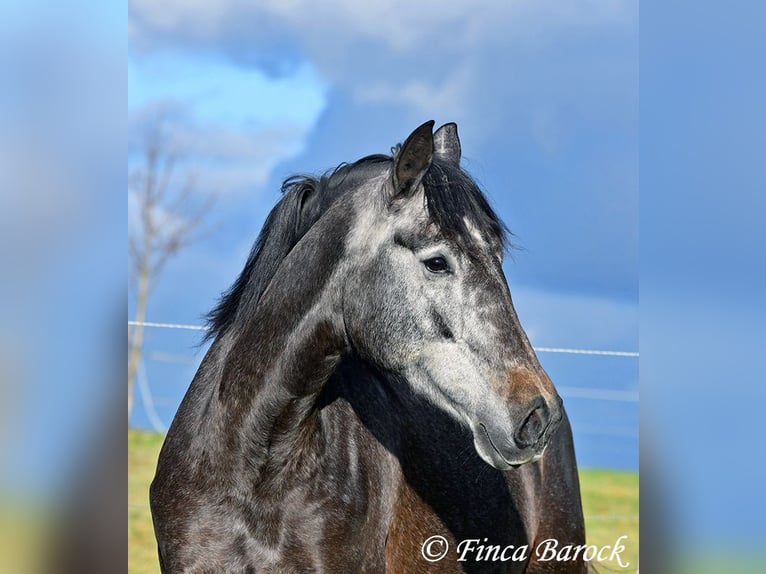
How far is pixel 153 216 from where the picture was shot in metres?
4.43

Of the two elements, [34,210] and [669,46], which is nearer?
[34,210]

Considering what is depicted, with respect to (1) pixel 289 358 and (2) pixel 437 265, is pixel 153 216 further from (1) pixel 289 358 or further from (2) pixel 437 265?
(2) pixel 437 265

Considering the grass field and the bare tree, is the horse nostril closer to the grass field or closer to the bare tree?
the grass field

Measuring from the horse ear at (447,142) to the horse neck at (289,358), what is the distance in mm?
539

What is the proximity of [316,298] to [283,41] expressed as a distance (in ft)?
8.57

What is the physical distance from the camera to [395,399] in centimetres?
310

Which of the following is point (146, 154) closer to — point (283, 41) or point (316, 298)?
point (283, 41)

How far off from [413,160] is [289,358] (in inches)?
28.4

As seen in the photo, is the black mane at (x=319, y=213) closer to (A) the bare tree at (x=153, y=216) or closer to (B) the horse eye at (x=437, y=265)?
(B) the horse eye at (x=437, y=265)

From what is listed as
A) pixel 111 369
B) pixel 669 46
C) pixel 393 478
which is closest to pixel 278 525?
pixel 393 478

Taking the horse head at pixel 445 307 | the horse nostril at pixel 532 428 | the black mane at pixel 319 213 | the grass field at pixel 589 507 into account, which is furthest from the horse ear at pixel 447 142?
the grass field at pixel 589 507

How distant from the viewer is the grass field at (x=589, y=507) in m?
4.39

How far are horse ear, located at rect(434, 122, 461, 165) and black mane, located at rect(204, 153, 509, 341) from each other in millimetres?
214

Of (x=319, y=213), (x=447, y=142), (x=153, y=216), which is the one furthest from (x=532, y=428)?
(x=153, y=216)
